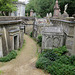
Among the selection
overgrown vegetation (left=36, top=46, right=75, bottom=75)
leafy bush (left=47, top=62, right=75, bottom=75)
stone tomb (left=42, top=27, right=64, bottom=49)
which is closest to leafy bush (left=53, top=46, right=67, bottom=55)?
overgrown vegetation (left=36, top=46, right=75, bottom=75)

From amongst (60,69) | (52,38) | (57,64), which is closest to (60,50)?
(52,38)

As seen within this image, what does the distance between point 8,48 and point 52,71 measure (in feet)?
17.4

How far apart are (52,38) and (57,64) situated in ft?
10.0

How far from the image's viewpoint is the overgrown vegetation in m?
6.10

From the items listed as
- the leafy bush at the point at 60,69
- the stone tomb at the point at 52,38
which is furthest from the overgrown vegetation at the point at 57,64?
the stone tomb at the point at 52,38

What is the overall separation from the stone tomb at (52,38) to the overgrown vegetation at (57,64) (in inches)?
24.5

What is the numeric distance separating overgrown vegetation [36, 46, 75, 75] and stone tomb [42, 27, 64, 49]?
0.62 meters

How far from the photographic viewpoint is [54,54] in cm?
818

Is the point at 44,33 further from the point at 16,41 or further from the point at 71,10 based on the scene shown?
the point at 71,10

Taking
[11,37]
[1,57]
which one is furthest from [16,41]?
[1,57]

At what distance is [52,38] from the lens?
916 cm

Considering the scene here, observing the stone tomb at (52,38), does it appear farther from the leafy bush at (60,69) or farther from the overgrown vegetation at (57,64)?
the leafy bush at (60,69)

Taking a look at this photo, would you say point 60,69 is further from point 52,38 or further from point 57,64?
point 52,38

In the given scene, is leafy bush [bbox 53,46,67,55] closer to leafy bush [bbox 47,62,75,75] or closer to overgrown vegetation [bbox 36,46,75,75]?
overgrown vegetation [bbox 36,46,75,75]
